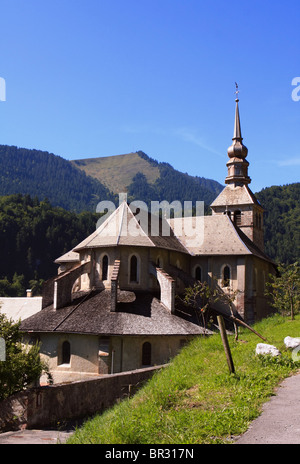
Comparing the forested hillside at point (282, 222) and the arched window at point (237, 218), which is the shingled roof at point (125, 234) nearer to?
the arched window at point (237, 218)

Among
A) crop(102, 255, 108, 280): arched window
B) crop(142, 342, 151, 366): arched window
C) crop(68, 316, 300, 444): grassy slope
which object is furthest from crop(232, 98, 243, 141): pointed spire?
crop(68, 316, 300, 444): grassy slope

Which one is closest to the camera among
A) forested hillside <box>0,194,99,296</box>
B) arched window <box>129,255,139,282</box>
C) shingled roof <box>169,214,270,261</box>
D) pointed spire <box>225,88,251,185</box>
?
arched window <box>129,255,139,282</box>

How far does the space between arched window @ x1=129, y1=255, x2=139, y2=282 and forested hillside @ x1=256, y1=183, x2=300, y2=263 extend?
64213mm

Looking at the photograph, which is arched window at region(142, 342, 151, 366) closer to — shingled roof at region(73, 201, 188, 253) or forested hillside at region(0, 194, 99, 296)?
shingled roof at region(73, 201, 188, 253)

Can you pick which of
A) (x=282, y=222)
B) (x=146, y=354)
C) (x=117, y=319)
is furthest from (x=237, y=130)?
(x=282, y=222)

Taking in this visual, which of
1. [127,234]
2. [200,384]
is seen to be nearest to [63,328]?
[127,234]

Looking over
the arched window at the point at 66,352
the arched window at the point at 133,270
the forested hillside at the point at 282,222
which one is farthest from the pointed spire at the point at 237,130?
the forested hillside at the point at 282,222

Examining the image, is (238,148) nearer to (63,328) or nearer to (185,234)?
(185,234)

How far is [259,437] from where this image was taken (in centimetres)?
901

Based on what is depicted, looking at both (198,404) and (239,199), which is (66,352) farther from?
Answer: (239,199)

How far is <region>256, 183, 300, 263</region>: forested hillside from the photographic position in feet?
331

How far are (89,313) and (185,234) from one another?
14280 mm

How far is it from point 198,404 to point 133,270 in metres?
23.7

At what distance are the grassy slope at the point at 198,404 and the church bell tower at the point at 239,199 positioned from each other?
30137 mm
